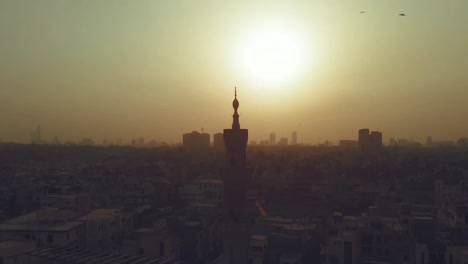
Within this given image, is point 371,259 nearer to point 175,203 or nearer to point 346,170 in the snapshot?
point 175,203

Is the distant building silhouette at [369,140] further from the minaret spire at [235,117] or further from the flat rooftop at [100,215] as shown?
the minaret spire at [235,117]

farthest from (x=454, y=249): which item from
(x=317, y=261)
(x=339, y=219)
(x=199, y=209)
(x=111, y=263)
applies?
(x=199, y=209)

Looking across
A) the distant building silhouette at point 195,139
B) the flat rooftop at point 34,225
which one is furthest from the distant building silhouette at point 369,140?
the flat rooftop at point 34,225

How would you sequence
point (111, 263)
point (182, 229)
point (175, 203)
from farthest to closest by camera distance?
1. point (175, 203)
2. point (182, 229)
3. point (111, 263)

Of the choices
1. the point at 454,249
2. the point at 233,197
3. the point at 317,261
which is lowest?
the point at 317,261

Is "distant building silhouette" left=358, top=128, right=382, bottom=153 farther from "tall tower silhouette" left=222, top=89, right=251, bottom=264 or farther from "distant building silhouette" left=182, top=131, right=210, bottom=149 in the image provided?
"tall tower silhouette" left=222, top=89, right=251, bottom=264

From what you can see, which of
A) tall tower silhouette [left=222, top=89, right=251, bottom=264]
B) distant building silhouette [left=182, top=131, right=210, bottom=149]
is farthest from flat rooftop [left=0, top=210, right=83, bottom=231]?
distant building silhouette [left=182, top=131, right=210, bottom=149]

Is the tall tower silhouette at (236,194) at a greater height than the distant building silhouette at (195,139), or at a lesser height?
lesser
